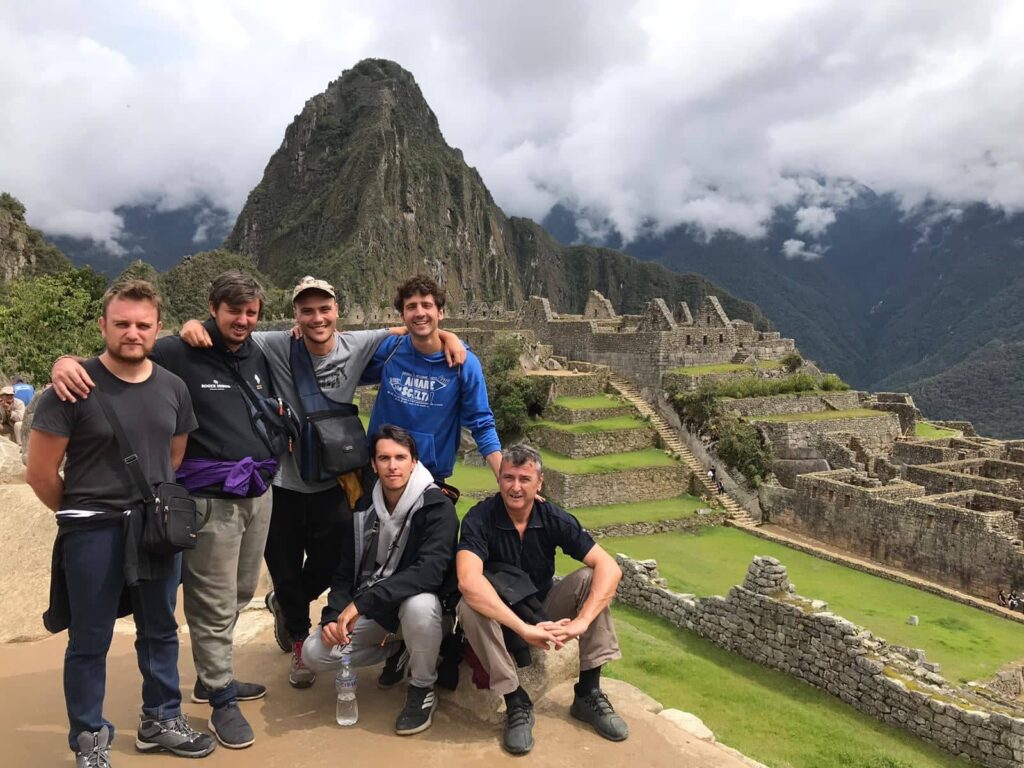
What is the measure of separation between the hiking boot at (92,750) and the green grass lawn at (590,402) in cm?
1849

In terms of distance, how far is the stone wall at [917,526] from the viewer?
1375cm

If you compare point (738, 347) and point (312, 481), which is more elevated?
point (738, 347)

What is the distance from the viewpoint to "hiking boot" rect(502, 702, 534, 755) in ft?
12.5

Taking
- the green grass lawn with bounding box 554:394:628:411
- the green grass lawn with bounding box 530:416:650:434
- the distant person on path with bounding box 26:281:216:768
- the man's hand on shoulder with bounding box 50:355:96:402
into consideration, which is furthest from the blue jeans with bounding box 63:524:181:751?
the green grass lawn with bounding box 554:394:628:411

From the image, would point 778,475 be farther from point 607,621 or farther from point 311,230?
point 311,230

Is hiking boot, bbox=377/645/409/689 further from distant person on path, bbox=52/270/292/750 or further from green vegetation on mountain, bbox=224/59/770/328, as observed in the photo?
green vegetation on mountain, bbox=224/59/770/328

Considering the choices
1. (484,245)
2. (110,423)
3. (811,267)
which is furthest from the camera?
(484,245)

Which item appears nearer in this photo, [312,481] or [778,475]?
[312,481]

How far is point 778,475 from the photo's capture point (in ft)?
63.6

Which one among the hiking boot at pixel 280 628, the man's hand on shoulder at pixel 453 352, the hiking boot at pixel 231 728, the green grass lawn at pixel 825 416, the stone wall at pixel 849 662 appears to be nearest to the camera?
the hiking boot at pixel 231 728

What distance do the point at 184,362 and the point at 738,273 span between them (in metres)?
131

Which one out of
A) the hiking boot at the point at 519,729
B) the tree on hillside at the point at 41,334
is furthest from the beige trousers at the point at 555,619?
the tree on hillside at the point at 41,334

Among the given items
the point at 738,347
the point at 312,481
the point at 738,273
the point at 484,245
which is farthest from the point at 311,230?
the point at 312,481

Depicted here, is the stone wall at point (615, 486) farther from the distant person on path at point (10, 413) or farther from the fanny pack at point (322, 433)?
the fanny pack at point (322, 433)
